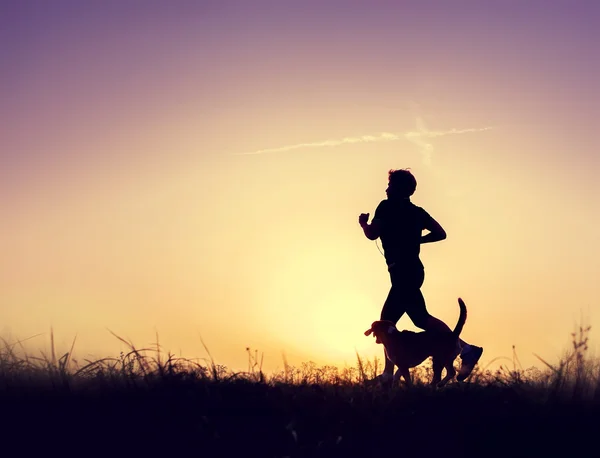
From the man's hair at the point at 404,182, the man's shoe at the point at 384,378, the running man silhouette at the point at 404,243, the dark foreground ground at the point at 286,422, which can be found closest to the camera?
the dark foreground ground at the point at 286,422

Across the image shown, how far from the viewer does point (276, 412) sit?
636 cm

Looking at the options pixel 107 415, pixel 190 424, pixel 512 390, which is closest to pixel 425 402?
pixel 512 390

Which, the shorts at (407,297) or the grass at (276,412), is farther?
the shorts at (407,297)

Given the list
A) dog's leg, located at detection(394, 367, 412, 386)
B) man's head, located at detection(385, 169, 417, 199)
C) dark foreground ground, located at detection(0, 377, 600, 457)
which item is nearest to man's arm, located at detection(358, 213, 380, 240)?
man's head, located at detection(385, 169, 417, 199)

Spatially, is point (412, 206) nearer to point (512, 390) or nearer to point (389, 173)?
point (389, 173)

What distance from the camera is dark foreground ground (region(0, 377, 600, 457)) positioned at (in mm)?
5676

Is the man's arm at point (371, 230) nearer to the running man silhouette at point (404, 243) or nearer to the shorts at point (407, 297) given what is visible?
the running man silhouette at point (404, 243)

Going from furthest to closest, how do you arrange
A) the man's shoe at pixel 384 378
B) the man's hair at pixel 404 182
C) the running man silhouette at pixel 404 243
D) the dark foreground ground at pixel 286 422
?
the man's hair at pixel 404 182, the running man silhouette at pixel 404 243, the man's shoe at pixel 384 378, the dark foreground ground at pixel 286 422

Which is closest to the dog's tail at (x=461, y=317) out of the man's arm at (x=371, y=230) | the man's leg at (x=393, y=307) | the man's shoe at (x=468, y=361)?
the man's shoe at (x=468, y=361)

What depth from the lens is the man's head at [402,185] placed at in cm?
858

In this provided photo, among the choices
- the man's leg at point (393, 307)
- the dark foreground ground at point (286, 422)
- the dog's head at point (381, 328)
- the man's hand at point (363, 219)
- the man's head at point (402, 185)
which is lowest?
the dark foreground ground at point (286, 422)

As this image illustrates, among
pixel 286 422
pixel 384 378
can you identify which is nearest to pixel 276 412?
pixel 286 422

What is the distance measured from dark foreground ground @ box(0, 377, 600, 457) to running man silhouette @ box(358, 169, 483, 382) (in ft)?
4.96

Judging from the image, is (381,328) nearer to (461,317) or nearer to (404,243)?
(461,317)
